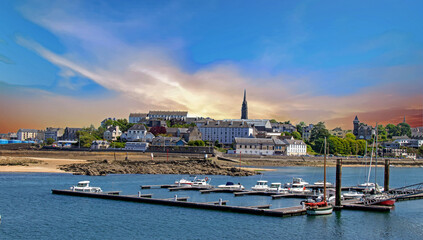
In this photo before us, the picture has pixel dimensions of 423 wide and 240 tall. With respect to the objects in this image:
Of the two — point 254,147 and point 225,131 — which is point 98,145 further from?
point 225,131

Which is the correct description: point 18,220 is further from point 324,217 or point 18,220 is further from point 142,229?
point 324,217

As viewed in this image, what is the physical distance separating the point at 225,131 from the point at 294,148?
36.3 metres

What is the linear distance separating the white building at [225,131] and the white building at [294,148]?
23.8 meters

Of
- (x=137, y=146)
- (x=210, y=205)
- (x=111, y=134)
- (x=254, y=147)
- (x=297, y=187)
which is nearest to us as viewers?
(x=210, y=205)

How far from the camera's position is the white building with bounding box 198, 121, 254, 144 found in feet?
610

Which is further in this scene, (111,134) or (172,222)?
(111,134)

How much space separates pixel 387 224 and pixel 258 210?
11467 millimetres

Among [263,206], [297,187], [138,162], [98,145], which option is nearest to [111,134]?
[98,145]

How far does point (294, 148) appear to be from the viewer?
164 meters

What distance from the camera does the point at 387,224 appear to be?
129 feet

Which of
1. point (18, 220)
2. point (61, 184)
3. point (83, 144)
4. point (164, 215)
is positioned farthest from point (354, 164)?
point (18, 220)

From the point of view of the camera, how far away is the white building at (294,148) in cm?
15866

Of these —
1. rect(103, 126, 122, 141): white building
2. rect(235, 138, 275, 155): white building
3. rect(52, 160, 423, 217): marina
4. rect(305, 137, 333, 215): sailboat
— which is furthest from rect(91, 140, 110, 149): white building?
rect(305, 137, 333, 215): sailboat

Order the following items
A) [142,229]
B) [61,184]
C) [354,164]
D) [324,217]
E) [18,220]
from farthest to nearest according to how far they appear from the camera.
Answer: [354,164]
[61,184]
[324,217]
[18,220]
[142,229]
